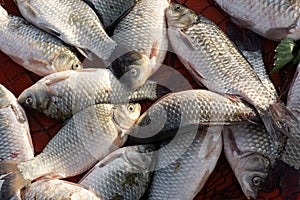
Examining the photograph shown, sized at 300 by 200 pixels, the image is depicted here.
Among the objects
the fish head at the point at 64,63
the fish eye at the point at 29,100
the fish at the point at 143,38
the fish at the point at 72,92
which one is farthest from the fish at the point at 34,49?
the fish at the point at 143,38

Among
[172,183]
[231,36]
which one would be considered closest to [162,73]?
[231,36]

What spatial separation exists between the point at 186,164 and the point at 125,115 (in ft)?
1.51

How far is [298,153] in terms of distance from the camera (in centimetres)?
287

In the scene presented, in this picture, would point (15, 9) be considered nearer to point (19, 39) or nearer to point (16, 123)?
point (19, 39)

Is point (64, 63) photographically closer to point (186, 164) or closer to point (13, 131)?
point (13, 131)

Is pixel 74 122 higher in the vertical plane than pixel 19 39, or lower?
lower

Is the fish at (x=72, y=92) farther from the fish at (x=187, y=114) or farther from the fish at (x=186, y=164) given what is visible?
the fish at (x=186, y=164)

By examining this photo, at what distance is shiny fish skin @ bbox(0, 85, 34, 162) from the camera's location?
2.88 m

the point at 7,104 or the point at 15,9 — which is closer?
the point at 7,104

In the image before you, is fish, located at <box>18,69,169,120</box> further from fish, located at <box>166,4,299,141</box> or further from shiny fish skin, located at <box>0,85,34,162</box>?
fish, located at <box>166,4,299,141</box>

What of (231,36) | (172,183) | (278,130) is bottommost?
(172,183)

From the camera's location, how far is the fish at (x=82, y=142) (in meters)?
2.86

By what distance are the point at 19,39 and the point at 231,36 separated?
1.38 meters

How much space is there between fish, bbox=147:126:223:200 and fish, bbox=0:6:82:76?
0.82 meters
